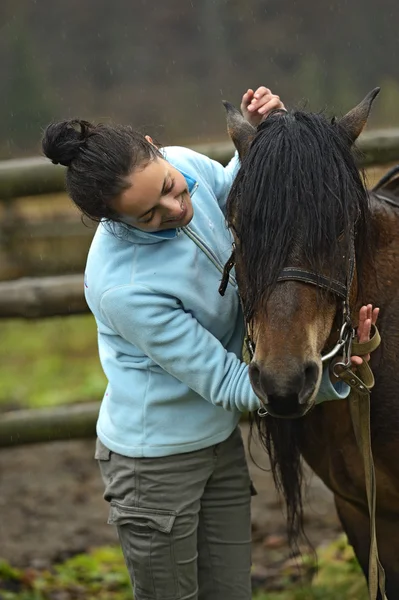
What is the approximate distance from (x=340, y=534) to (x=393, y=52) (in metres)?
8.13

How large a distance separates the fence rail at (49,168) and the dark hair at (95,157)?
1.61 metres

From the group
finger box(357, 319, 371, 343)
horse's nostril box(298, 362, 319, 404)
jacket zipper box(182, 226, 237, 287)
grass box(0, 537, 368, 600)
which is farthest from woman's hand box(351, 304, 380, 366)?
grass box(0, 537, 368, 600)

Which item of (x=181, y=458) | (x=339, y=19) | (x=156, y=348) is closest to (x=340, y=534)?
(x=181, y=458)

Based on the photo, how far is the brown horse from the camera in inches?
79.6

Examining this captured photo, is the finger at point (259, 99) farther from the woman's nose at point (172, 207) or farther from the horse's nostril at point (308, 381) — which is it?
the horse's nostril at point (308, 381)

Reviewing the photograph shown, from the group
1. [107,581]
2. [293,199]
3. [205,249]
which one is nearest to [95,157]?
[205,249]

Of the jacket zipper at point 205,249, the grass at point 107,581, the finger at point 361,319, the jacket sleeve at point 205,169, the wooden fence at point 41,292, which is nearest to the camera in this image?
the finger at point 361,319

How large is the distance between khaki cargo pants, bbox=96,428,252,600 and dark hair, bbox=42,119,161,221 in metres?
A: 0.72

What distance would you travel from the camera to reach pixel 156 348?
2.36m

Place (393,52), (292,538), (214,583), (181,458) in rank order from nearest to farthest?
1. (181,458)
2. (214,583)
3. (292,538)
4. (393,52)

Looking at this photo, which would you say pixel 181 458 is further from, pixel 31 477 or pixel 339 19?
pixel 339 19

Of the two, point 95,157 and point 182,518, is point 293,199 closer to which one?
point 95,157

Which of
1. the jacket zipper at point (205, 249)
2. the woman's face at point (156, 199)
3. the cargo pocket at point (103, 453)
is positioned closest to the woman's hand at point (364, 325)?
the jacket zipper at point (205, 249)

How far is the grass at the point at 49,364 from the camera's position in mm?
6480
